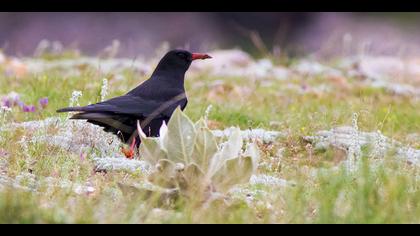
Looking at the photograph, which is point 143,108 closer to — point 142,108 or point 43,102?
point 142,108

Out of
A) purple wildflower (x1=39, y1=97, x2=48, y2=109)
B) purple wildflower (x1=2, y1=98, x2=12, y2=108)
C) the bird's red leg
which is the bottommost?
the bird's red leg

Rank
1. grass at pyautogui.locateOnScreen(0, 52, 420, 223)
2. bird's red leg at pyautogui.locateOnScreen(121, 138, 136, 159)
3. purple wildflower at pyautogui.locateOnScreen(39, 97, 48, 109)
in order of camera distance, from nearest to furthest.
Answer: grass at pyautogui.locateOnScreen(0, 52, 420, 223)
bird's red leg at pyautogui.locateOnScreen(121, 138, 136, 159)
purple wildflower at pyautogui.locateOnScreen(39, 97, 48, 109)

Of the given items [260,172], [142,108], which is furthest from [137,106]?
[260,172]

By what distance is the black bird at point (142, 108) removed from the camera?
708cm

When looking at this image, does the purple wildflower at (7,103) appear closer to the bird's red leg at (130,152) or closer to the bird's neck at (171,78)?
the bird's neck at (171,78)

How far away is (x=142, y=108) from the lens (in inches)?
294

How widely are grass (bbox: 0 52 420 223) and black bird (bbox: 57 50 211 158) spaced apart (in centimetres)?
53

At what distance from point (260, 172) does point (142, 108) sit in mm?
1495

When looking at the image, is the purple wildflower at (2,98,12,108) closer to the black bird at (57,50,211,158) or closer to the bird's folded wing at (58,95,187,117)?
the black bird at (57,50,211,158)

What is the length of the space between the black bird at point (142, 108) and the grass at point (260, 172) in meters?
0.53

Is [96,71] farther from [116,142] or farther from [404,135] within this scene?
[404,135]

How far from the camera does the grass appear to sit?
444 cm

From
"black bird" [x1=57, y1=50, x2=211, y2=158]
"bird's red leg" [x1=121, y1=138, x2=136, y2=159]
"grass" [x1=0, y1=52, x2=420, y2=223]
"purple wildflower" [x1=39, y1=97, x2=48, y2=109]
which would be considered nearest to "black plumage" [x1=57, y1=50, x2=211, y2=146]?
"black bird" [x1=57, y1=50, x2=211, y2=158]

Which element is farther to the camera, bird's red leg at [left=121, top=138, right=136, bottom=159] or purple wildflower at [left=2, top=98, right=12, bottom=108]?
purple wildflower at [left=2, top=98, right=12, bottom=108]
